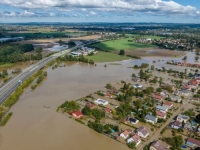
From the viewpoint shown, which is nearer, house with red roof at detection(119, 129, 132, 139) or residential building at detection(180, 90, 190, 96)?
house with red roof at detection(119, 129, 132, 139)

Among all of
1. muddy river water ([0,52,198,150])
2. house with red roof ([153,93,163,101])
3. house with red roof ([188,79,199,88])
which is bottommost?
muddy river water ([0,52,198,150])

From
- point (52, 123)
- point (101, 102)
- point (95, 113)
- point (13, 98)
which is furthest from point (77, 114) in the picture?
point (13, 98)

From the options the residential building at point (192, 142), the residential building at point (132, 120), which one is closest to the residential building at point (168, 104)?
the residential building at point (132, 120)

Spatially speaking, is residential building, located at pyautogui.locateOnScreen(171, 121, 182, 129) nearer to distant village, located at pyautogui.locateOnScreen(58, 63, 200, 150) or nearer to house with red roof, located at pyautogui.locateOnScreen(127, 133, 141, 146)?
distant village, located at pyautogui.locateOnScreen(58, 63, 200, 150)

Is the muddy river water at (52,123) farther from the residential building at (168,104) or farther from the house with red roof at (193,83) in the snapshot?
the house with red roof at (193,83)

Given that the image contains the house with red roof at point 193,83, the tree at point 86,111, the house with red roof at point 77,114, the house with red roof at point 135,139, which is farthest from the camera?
the house with red roof at point 193,83

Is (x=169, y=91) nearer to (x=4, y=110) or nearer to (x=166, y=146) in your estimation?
(x=166, y=146)

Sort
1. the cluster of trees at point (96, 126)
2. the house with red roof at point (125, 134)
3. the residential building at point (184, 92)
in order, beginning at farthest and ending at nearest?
the residential building at point (184, 92)
the cluster of trees at point (96, 126)
the house with red roof at point (125, 134)

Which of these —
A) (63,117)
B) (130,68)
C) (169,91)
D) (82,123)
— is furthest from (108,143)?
(130,68)

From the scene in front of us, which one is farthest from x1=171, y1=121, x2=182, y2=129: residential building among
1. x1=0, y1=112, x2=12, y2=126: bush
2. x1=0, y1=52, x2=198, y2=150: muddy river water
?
x1=0, y1=112, x2=12, y2=126: bush
